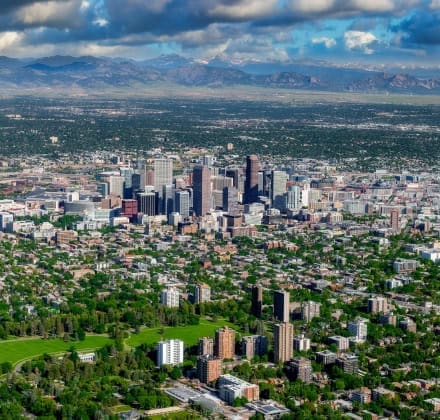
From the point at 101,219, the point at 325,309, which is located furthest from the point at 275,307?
the point at 101,219

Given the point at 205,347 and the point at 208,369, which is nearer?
the point at 208,369

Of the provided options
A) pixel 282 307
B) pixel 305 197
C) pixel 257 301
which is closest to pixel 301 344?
pixel 282 307

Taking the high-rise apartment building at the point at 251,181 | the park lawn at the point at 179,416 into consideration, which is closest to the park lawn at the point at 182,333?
the park lawn at the point at 179,416

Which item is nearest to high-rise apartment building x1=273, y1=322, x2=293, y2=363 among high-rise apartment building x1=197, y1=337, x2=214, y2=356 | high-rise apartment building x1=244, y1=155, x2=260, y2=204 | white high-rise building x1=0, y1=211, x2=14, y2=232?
high-rise apartment building x1=197, y1=337, x2=214, y2=356

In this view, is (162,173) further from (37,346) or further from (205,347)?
(205,347)

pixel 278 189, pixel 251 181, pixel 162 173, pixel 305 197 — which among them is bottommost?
pixel 305 197

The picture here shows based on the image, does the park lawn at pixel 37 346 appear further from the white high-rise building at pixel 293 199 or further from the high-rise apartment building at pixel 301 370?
the white high-rise building at pixel 293 199

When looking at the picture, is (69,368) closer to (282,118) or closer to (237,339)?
(237,339)
